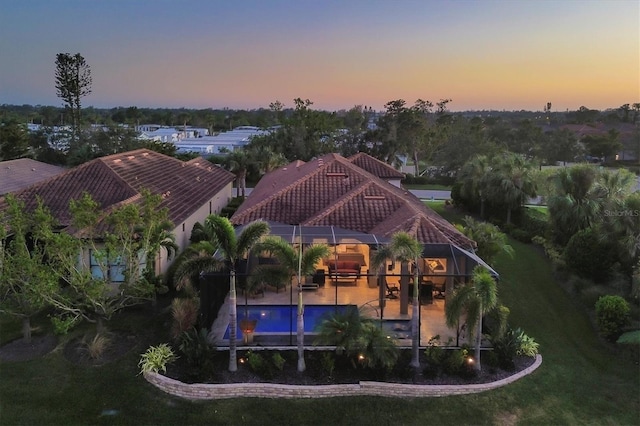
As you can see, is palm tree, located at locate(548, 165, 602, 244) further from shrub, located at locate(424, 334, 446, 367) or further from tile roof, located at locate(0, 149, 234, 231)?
tile roof, located at locate(0, 149, 234, 231)

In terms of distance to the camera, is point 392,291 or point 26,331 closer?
point 26,331

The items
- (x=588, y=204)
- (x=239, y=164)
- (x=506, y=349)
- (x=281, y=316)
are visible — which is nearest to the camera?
(x=506, y=349)

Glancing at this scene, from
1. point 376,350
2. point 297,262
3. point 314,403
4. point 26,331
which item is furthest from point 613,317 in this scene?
point 26,331

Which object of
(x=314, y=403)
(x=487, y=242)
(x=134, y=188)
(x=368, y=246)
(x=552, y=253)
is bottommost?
(x=314, y=403)

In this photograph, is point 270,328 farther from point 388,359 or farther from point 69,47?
point 69,47

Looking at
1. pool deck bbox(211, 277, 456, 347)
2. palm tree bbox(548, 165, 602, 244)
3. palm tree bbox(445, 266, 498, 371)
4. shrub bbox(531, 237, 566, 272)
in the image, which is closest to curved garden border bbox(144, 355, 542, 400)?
palm tree bbox(445, 266, 498, 371)

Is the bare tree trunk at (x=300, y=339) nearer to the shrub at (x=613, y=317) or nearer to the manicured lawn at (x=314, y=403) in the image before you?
the manicured lawn at (x=314, y=403)

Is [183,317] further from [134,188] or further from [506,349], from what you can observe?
[134,188]
